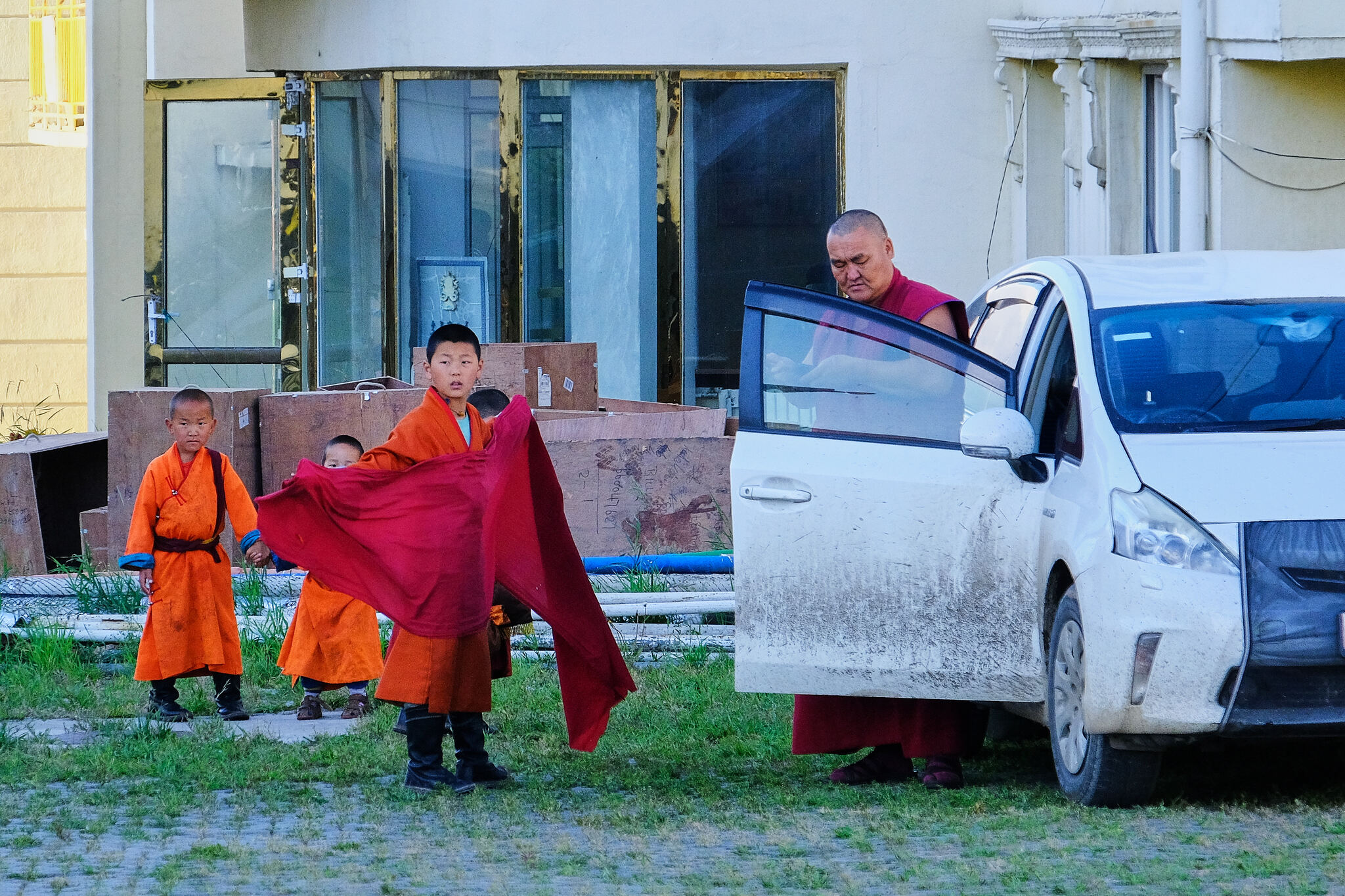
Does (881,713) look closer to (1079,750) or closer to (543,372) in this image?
(1079,750)

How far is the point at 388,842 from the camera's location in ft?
17.2

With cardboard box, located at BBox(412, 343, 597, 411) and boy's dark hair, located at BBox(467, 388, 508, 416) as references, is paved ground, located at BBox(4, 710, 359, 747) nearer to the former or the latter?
boy's dark hair, located at BBox(467, 388, 508, 416)

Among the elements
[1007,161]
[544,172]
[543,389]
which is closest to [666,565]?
[543,389]

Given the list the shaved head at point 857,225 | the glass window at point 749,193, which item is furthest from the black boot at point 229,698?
the glass window at point 749,193

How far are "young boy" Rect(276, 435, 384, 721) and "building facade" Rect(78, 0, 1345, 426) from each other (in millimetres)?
5628

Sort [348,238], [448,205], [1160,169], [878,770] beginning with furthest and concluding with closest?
[348,238] → [448,205] → [1160,169] → [878,770]

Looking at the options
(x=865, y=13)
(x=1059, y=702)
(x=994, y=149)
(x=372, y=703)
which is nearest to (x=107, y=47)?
(x=865, y=13)

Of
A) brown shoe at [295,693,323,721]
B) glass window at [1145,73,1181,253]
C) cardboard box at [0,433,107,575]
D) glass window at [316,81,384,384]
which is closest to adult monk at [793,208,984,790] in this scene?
brown shoe at [295,693,323,721]

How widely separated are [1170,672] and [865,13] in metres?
8.57

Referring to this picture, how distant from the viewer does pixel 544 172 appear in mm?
13234

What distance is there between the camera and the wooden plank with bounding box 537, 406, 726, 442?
10.3m

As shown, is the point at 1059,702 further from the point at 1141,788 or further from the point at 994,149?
the point at 994,149

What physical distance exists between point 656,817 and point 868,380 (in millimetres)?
1518

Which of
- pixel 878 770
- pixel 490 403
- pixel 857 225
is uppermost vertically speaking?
pixel 857 225
